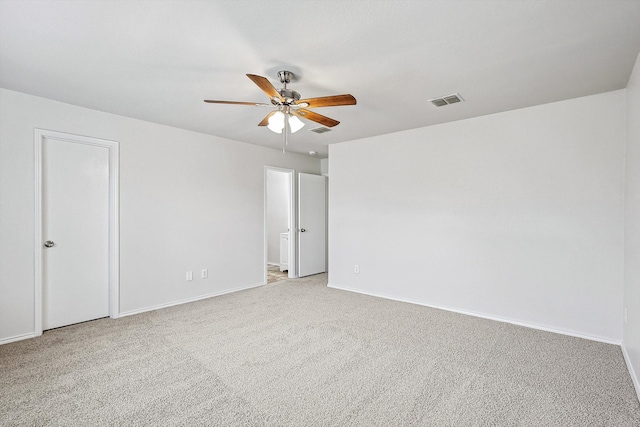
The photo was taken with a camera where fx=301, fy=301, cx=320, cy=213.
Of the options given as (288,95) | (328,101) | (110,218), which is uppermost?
(288,95)

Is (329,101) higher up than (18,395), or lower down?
higher up

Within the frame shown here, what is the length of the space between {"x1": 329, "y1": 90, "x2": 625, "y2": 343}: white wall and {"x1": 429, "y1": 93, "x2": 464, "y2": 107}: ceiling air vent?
2.35 ft

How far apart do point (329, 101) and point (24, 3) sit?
1.86m

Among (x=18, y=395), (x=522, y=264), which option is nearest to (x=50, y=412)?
(x=18, y=395)

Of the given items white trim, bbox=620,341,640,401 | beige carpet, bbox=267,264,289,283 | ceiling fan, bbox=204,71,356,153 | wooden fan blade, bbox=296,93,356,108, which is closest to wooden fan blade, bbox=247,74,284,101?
ceiling fan, bbox=204,71,356,153

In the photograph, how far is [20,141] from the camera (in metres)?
2.97

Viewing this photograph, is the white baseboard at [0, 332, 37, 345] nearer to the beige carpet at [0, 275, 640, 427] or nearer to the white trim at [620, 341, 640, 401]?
the beige carpet at [0, 275, 640, 427]

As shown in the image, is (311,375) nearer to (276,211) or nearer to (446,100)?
(446,100)

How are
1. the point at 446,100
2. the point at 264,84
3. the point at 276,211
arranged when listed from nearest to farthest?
1. the point at 264,84
2. the point at 446,100
3. the point at 276,211

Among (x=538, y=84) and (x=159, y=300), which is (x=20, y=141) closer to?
(x=159, y=300)

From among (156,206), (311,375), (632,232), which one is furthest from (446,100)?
(156,206)

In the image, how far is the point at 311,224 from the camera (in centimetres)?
586

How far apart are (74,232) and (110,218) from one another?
0.37 meters

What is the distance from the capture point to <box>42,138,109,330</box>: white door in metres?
3.20
